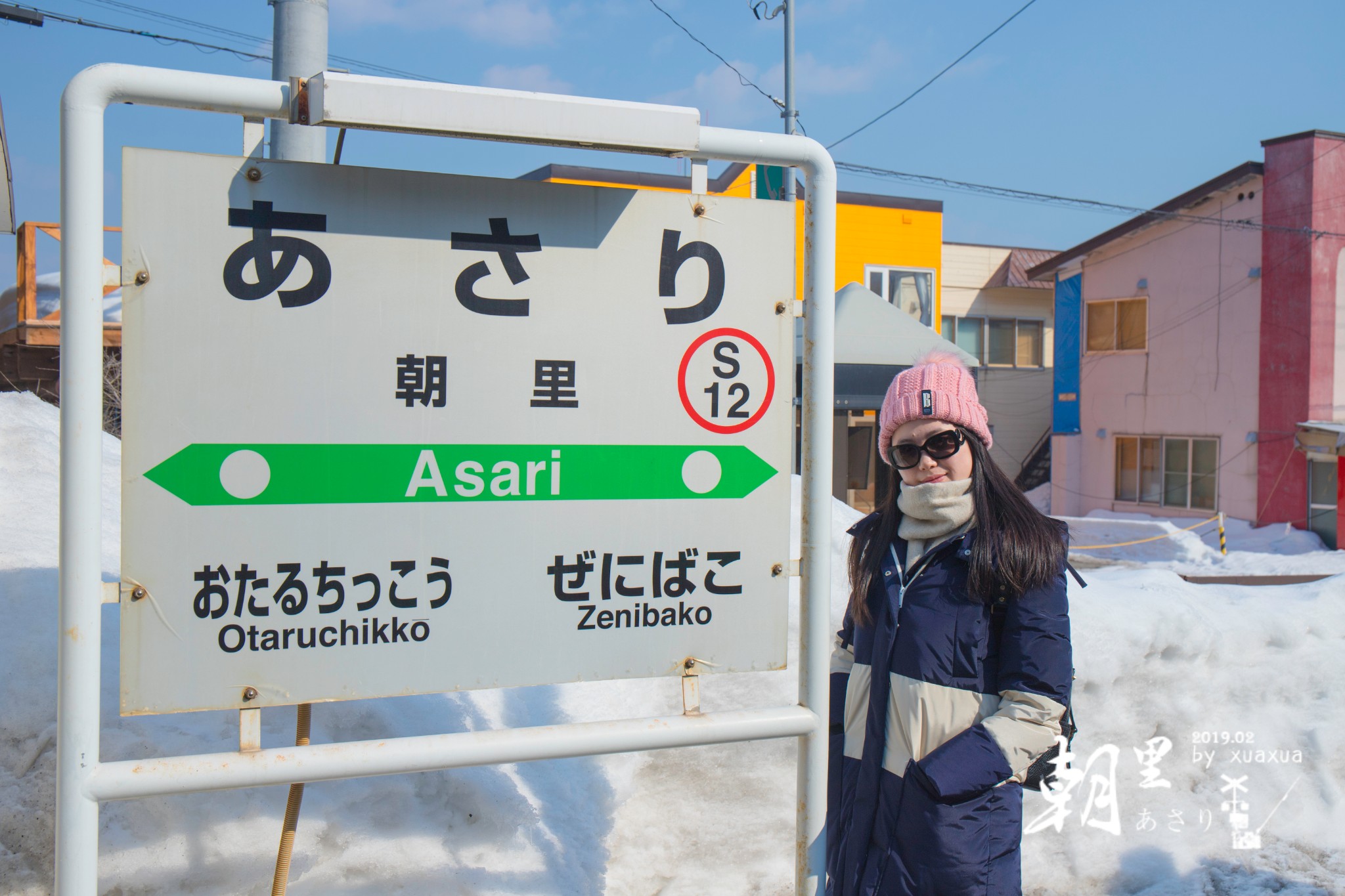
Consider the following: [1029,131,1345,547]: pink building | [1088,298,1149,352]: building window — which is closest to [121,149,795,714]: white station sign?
[1029,131,1345,547]: pink building

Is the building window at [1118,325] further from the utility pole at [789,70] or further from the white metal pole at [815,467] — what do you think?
the white metal pole at [815,467]

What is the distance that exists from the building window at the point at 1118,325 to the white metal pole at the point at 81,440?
23.4 metres

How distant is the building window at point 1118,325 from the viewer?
21.9 meters

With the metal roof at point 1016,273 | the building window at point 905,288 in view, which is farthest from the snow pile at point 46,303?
the metal roof at point 1016,273

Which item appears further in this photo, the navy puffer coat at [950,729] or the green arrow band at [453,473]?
the navy puffer coat at [950,729]

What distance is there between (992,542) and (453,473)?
1239 mm

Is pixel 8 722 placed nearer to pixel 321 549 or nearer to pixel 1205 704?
pixel 321 549

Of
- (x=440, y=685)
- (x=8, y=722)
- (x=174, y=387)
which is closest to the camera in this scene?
(x=174, y=387)

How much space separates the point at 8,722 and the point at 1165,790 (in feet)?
15.2

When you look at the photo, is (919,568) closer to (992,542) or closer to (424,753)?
(992,542)

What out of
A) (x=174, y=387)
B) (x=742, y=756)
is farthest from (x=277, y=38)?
(x=742, y=756)

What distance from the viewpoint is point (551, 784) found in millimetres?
3572

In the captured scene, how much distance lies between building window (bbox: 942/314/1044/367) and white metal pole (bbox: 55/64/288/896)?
85.6 feet

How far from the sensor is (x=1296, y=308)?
18297 mm
